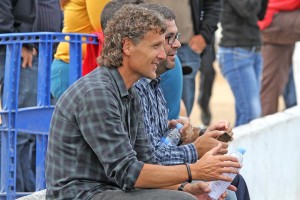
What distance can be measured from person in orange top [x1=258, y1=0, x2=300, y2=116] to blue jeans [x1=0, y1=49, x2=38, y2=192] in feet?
12.0

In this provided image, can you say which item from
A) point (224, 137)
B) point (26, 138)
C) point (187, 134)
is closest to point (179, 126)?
point (187, 134)

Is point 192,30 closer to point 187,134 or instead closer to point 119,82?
point 187,134

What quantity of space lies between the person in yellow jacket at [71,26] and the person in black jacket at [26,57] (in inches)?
5.9

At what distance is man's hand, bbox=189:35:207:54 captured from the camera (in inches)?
304

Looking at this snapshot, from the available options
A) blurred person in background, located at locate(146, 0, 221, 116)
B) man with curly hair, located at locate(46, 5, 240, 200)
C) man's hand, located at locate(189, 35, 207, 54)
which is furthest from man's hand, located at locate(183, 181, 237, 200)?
man's hand, located at locate(189, 35, 207, 54)

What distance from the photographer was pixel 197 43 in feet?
25.4

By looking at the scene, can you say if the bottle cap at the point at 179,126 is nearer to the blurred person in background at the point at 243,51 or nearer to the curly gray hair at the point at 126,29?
the curly gray hair at the point at 126,29

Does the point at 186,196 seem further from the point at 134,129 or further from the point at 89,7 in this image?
the point at 89,7

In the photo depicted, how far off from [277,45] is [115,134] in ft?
18.8

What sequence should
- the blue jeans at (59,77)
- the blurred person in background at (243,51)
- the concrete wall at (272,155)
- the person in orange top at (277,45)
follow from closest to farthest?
1. the blue jeans at (59,77)
2. the concrete wall at (272,155)
3. the blurred person in background at (243,51)
4. the person in orange top at (277,45)

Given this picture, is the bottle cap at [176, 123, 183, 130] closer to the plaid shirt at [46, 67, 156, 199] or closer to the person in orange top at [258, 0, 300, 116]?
the plaid shirt at [46, 67, 156, 199]

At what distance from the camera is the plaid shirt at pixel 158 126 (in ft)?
17.8

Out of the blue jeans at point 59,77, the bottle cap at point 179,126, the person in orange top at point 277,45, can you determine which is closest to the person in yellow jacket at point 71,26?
the blue jeans at point 59,77

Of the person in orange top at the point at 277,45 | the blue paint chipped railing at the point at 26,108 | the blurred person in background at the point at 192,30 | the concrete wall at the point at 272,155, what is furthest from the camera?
the person in orange top at the point at 277,45
